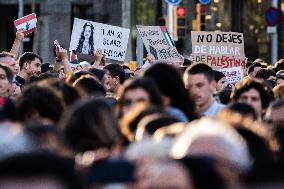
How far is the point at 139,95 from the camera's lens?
23.6 feet

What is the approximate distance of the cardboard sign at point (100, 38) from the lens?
695 inches

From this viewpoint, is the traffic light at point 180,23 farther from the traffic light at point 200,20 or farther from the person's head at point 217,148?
the person's head at point 217,148

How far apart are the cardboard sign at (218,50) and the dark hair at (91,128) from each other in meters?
11.5

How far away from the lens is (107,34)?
18.0 meters

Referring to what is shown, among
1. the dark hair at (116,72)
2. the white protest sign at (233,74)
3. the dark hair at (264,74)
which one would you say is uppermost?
the dark hair at (116,72)

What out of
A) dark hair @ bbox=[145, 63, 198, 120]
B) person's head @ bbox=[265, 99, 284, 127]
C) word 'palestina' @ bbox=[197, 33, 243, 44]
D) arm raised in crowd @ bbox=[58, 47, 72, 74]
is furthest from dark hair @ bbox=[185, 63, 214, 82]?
word 'palestina' @ bbox=[197, 33, 243, 44]

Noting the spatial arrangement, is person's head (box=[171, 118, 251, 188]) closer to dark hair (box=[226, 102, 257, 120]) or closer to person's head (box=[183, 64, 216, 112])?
dark hair (box=[226, 102, 257, 120])

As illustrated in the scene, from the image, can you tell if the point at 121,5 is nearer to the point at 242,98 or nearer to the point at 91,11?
the point at 91,11

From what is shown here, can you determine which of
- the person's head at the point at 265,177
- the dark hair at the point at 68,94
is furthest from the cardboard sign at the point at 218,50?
the person's head at the point at 265,177

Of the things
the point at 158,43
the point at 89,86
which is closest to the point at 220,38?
the point at 158,43

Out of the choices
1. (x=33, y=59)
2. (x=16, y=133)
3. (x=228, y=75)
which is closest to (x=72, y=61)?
(x=228, y=75)

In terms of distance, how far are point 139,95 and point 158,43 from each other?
10335mm

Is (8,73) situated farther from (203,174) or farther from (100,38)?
(100,38)

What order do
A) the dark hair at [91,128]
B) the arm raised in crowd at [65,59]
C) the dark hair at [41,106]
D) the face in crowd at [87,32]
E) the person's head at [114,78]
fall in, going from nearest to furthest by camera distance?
the dark hair at [91,128]
the dark hair at [41,106]
the person's head at [114,78]
the arm raised in crowd at [65,59]
the face in crowd at [87,32]
